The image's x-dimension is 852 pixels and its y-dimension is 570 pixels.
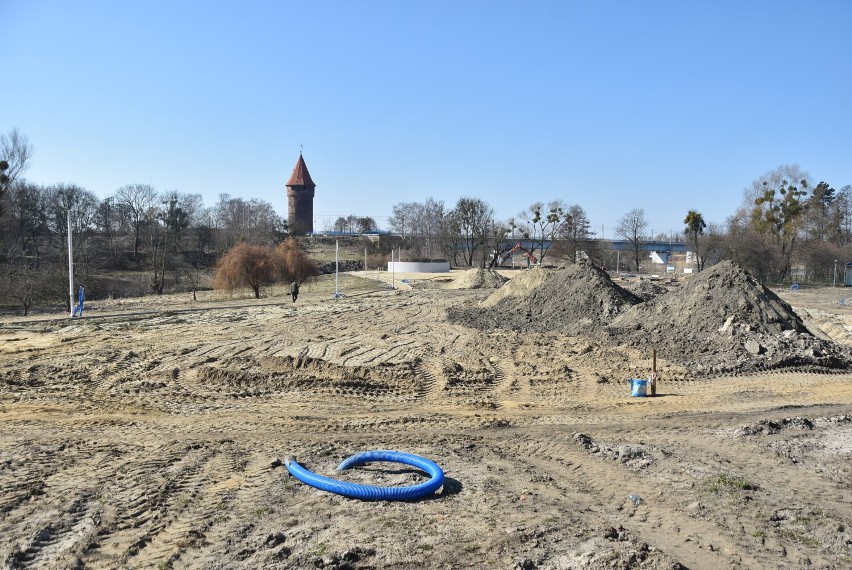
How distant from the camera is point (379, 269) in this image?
6294 centimetres

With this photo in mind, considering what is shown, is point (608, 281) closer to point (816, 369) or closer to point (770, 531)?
point (816, 369)

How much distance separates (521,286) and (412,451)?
18.7 meters

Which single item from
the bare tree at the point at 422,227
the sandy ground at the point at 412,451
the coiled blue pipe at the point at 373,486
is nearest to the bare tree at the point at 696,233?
the bare tree at the point at 422,227

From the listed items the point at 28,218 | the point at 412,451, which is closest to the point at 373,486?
the point at 412,451

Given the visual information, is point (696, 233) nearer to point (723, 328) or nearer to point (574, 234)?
point (574, 234)

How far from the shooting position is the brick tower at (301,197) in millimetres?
94250

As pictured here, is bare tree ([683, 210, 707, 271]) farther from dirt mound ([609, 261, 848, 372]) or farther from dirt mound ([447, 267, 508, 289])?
dirt mound ([609, 261, 848, 372])

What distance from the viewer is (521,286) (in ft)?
87.9

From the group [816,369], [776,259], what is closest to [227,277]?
[816,369]

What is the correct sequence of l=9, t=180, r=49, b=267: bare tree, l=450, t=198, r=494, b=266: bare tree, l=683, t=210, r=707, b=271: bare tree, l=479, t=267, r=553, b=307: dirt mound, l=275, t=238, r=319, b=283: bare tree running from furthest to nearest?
l=450, t=198, r=494, b=266: bare tree < l=683, t=210, r=707, b=271: bare tree < l=9, t=180, r=49, b=267: bare tree < l=275, t=238, r=319, b=283: bare tree < l=479, t=267, r=553, b=307: dirt mound

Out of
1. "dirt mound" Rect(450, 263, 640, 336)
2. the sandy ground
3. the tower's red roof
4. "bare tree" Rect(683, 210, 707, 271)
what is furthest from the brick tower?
the sandy ground

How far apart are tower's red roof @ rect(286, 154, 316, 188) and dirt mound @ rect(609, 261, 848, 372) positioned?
7935 centimetres

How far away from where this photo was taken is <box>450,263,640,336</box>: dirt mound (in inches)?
822

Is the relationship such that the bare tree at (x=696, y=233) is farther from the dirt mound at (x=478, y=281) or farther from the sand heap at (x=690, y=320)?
the sand heap at (x=690, y=320)
